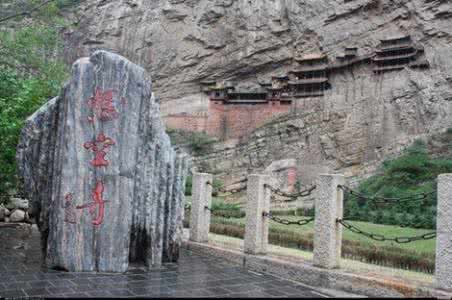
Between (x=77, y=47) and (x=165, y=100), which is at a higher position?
(x=77, y=47)

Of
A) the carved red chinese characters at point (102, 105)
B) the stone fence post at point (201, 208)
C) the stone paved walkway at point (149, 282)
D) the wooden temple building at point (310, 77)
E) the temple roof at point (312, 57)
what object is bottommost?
the stone paved walkway at point (149, 282)

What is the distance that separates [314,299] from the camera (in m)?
4.55

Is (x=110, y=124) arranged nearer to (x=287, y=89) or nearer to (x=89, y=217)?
(x=89, y=217)

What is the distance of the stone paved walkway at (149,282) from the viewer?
4492 millimetres

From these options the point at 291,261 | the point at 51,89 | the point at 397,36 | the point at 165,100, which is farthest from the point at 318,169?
the point at 291,261

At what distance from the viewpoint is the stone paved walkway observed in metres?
4.49

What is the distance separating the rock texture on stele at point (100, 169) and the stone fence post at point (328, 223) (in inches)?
83.6

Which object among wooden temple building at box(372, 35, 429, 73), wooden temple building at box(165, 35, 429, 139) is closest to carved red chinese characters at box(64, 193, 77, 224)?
wooden temple building at box(372, 35, 429, 73)

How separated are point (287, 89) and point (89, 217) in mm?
25536

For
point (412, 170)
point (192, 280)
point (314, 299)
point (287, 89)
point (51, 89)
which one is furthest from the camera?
point (287, 89)

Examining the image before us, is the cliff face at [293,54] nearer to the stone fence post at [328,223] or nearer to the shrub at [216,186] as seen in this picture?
the shrub at [216,186]

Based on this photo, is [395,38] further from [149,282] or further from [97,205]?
[149,282]

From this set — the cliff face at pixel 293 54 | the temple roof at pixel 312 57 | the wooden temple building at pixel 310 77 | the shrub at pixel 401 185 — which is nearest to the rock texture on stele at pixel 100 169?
the shrub at pixel 401 185

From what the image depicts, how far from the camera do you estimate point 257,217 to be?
6.48m
